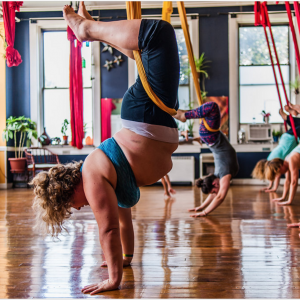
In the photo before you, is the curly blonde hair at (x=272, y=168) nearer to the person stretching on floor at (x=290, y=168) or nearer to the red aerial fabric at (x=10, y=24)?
the person stretching on floor at (x=290, y=168)

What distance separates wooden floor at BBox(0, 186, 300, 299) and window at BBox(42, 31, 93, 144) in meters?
4.57

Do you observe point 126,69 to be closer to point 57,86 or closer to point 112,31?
point 57,86

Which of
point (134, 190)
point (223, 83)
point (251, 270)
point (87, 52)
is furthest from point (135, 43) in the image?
point (87, 52)

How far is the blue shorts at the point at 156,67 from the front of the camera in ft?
4.00

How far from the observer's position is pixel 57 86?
7.82m

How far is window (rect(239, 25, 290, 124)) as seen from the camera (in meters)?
7.45

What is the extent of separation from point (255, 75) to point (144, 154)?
22.3 ft

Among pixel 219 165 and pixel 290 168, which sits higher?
pixel 219 165

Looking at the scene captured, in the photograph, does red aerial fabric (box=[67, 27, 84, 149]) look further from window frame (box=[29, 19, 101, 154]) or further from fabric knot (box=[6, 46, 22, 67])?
fabric knot (box=[6, 46, 22, 67])

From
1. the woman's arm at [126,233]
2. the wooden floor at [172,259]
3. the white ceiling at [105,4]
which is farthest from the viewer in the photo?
the white ceiling at [105,4]

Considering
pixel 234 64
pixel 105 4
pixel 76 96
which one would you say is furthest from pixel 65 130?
pixel 234 64

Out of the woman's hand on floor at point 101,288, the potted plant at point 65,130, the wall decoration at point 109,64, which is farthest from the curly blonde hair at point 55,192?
the wall decoration at point 109,64

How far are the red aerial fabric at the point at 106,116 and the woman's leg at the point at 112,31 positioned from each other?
6.25 metres

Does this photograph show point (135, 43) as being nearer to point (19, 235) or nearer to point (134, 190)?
point (134, 190)
